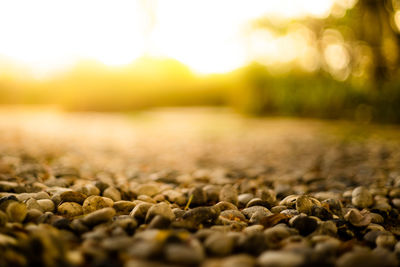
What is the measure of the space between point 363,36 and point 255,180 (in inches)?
310

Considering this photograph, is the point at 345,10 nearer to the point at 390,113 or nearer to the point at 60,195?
the point at 390,113

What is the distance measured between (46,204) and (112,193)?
1.11 feet

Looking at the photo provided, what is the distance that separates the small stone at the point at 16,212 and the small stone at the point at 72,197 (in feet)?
0.79

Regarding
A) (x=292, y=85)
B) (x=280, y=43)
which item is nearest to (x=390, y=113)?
(x=292, y=85)

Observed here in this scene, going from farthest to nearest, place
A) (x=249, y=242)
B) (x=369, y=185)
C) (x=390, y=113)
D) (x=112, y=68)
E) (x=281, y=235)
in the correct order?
(x=112, y=68) → (x=390, y=113) → (x=369, y=185) → (x=281, y=235) → (x=249, y=242)

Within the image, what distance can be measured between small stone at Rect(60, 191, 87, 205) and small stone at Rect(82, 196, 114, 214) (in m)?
0.08

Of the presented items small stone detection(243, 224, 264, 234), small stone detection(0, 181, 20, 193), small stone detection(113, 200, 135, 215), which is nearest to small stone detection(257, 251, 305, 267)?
small stone detection(243, 224, 264, 234)

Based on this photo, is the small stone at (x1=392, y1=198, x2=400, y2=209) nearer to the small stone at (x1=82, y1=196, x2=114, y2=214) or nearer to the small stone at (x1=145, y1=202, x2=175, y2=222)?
the small stone at (x1=145, y1=202, x2=175, y2=222)

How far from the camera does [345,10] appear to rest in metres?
8.51

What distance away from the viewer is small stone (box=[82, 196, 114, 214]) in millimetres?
1496

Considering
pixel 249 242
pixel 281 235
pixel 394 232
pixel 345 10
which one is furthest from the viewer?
pixel 345 10

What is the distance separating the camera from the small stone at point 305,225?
1.37m

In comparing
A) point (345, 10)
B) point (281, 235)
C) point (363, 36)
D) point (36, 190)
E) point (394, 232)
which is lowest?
point (394, 232)

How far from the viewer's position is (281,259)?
100 cm
